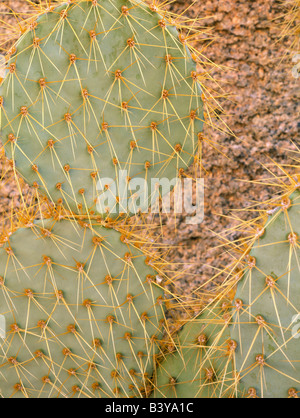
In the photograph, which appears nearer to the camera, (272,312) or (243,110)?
(272,312)

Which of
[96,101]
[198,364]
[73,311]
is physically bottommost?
[198,364]

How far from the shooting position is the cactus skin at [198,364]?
78 cm

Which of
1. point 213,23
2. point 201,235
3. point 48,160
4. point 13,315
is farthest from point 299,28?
point 13,315

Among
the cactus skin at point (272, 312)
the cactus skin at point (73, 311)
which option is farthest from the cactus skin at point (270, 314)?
the cactus skin at point (73, 311)

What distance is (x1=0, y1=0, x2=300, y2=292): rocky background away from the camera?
3.41 feet

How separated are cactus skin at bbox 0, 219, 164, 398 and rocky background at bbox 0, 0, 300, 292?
0.30 m

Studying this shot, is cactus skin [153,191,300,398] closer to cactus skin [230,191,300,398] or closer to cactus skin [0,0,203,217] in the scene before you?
cactus skin [230,191,300,398]

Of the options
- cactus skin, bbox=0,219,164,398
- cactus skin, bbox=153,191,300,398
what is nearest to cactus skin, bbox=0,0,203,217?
cactus skin, bbox=0,219,164,398

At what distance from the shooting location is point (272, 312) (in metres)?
0.65

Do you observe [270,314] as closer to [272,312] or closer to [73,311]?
[272,312]

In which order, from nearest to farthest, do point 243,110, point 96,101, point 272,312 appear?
point 272,312 < point 96,101 < point 243,110

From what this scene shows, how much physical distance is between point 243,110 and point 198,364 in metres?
0.56

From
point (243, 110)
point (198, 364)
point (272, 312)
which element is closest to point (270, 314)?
point (272, 312)

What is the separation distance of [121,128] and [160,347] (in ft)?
1.28
